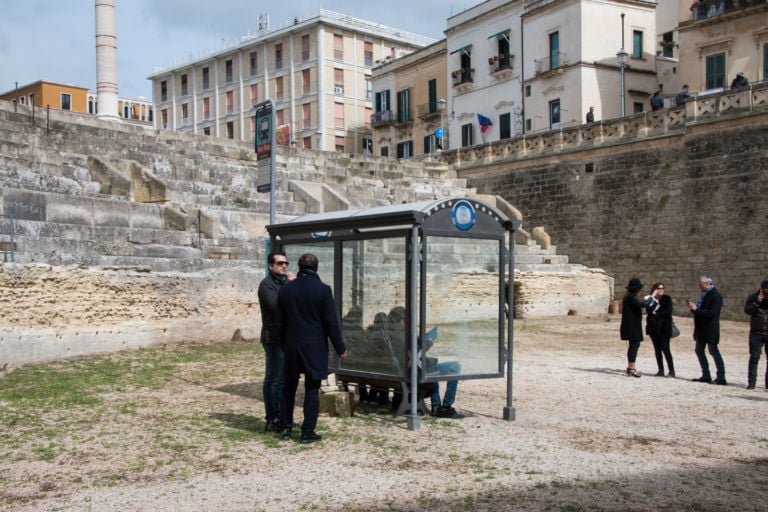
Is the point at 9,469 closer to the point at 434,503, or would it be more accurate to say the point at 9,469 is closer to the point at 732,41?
the point at 434,503

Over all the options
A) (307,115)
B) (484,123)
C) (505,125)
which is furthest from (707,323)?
(307,115)

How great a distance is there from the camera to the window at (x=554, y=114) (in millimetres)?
37125

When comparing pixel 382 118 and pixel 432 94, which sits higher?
pixel 432 94

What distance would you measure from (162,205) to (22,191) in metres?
3.03

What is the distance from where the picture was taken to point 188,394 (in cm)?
965

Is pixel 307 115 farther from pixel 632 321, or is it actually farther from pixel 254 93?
pixel 632 321

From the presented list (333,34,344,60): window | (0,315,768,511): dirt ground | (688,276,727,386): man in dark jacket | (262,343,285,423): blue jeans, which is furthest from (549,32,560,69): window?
(262,343,285,423): blue jeans

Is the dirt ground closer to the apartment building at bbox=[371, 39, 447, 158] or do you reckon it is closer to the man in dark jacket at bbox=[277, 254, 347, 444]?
the man in dark jacket at bbox=[277, 254, 347, 444]

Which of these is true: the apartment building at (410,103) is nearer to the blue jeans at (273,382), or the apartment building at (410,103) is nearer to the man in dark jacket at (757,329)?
the man in dark jacket at (757,329)

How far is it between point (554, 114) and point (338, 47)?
84.5 ft

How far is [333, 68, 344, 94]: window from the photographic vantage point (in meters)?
58.4

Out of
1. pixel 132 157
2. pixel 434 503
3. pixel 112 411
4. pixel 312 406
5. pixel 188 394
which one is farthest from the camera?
pixel 132 157

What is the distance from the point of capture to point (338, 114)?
58.3 meters

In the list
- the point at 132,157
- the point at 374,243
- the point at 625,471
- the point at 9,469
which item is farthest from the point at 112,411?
the point at 132,157
